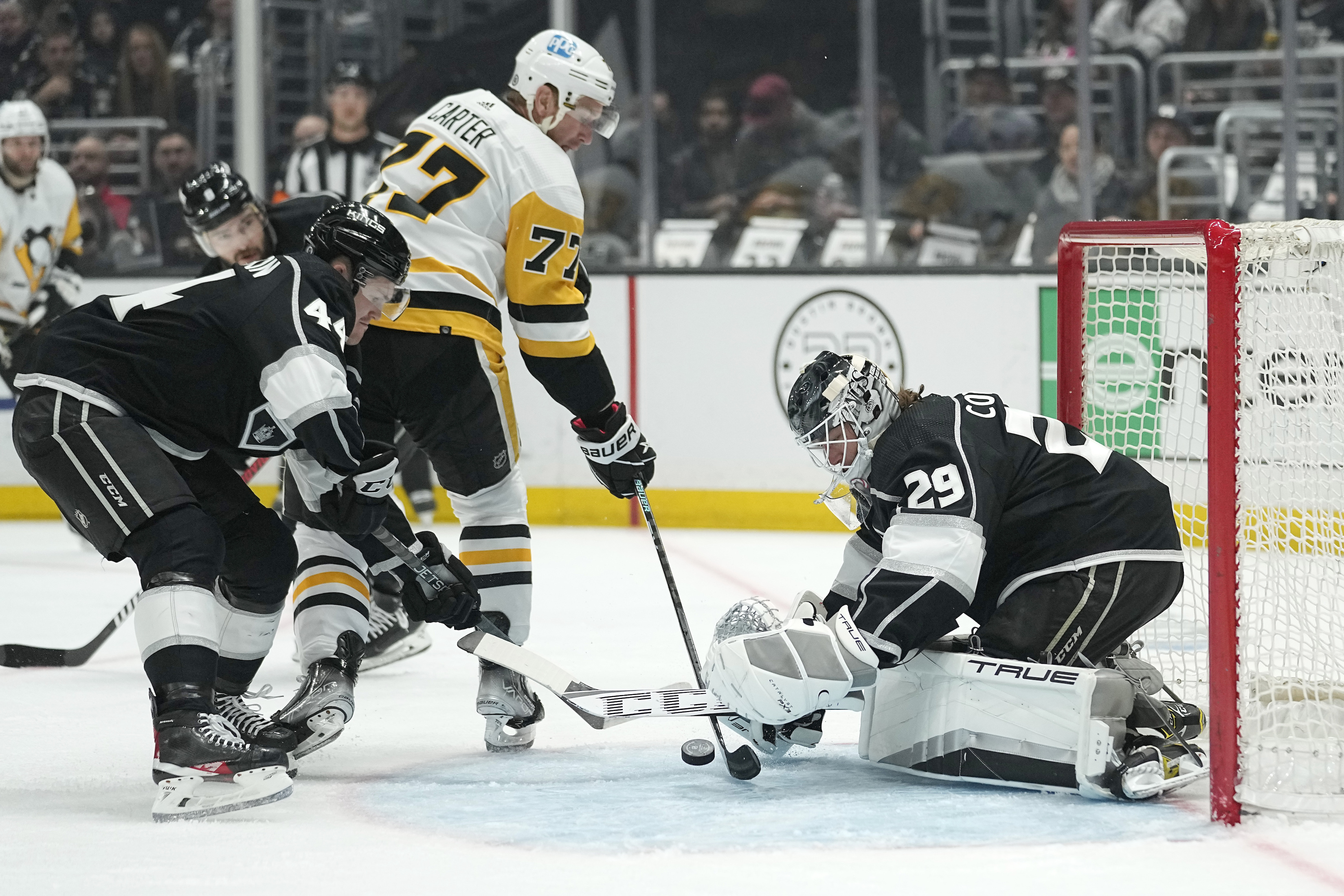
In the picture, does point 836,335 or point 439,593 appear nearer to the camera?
point 439,593

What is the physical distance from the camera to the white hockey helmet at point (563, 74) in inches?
121

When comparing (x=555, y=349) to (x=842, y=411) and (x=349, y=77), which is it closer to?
(x=842, y=411)

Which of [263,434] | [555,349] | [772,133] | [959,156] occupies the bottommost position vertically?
[263,434]

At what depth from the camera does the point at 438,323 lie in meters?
2.97

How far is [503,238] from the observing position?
3062mm

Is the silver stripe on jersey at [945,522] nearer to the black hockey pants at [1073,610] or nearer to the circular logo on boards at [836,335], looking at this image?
the black hockey pants at [1073,610]

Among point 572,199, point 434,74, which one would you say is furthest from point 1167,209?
point 572,199

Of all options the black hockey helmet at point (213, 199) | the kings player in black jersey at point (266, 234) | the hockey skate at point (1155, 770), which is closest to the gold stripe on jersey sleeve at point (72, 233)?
the kings player in black jersey at point (266, 234)

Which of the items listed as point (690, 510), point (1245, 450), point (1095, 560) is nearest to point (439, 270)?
point (1095, 560)

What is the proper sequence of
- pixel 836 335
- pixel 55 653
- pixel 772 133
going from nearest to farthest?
pixel 55 653 → pixel 836 335 → pixel 772 133

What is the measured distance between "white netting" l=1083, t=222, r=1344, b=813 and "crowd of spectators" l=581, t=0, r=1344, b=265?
8.85 ft

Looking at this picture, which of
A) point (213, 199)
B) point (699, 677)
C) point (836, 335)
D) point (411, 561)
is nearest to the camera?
point (411, 561)

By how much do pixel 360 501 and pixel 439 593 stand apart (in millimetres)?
218

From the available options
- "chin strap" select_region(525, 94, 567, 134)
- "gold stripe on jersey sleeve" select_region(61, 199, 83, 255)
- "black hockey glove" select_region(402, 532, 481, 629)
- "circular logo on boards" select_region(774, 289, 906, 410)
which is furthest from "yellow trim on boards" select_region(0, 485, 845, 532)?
"black hockey glove" select_region(402, 532, 481, 629)
